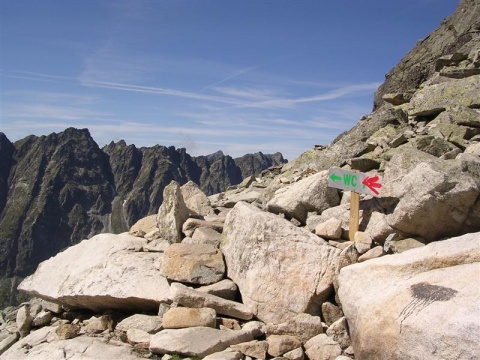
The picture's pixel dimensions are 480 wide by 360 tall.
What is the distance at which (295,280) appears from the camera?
506 inches

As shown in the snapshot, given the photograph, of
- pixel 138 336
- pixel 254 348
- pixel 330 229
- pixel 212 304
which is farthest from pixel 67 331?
pixel 330 229

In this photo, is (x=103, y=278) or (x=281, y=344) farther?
(x=103, y=278)

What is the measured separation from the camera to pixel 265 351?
36.7 ft

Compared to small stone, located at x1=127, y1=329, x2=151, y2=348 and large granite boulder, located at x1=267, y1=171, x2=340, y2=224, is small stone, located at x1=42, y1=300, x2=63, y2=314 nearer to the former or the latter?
small stone, located at x1=127, y1=329, x2=151, y2=348

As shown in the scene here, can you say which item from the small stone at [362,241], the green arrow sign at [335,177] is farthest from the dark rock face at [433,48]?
the small stone at [362,241]

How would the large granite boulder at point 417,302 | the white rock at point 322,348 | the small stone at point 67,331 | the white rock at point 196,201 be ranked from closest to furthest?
the large granite boulder at point 417,302
the white rock at point 322,348
the small stone at point 67,331
the white rock at point 196,201

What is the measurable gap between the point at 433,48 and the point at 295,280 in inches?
1595

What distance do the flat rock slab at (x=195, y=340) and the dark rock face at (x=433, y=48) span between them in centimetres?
3599

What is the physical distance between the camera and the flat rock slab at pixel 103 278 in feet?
47.4

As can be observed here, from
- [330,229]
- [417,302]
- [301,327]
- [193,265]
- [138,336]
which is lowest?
[138,336]

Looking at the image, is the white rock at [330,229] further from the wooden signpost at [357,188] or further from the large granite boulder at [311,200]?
the large granite boulder at [311,200]

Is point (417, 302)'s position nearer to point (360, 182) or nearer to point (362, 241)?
point (362, 241)

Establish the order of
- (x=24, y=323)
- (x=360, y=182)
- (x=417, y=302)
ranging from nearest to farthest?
1. (x=417, y=302)
2. (x=360, y=182)
3. (x=24, y=323)

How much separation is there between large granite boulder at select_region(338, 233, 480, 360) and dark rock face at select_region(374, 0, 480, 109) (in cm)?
3356
